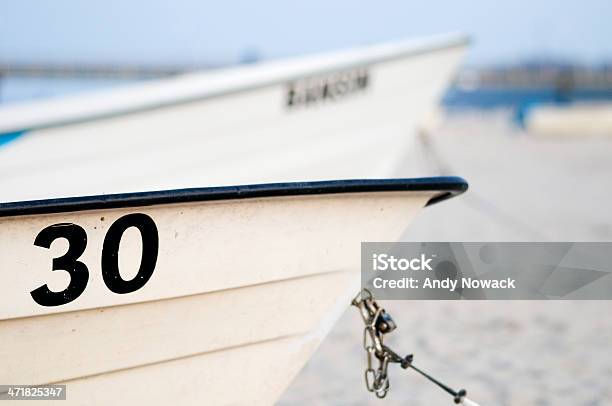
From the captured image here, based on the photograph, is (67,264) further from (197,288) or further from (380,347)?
(380,347)

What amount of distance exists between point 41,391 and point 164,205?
834 millimetres

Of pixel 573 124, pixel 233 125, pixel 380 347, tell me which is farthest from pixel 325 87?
pixel 573 124

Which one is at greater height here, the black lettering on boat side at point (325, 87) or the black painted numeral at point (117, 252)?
the black lettering on boat side at point (325, 87)

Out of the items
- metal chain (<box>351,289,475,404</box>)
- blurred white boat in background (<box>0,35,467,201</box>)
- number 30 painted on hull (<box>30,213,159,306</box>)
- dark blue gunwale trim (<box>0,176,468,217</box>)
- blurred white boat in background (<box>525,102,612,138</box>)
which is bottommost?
metal chain (<box>351,289,475,404</box>)

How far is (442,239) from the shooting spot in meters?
6.11

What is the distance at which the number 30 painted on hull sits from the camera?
6.64 feet

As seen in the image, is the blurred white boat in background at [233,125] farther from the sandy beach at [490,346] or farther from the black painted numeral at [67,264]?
the black painted numeral at [67,264]

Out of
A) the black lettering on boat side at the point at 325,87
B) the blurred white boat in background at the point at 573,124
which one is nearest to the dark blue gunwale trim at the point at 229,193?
the black lettering on boat side at the point at 325,87

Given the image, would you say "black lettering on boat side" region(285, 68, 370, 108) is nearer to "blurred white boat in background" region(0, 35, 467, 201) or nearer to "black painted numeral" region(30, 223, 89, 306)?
"blurred white boat in background" region(0, 35, 467, 201)

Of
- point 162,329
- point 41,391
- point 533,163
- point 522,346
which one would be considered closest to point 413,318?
point 522,346

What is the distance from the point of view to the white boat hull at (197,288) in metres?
2.05

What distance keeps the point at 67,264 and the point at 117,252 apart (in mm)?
157

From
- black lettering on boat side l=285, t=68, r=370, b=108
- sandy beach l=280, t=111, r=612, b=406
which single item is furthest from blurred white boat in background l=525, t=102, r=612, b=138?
black lettering on boat side l=285, t=68, r=370, b=108

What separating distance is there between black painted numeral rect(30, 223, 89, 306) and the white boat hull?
0.04ft
